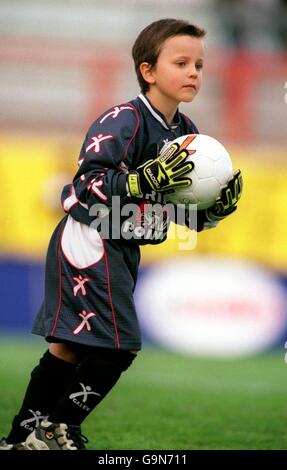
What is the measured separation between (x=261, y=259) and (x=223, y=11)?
11.7ft

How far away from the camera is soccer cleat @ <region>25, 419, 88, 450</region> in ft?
14.5

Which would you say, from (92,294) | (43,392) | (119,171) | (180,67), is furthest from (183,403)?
(180,67)

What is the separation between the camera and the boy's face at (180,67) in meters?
4.47

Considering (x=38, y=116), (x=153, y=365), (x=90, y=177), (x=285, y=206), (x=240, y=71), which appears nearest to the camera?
(x=90, y=177)

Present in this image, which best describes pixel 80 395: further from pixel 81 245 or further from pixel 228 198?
pixel 228 198

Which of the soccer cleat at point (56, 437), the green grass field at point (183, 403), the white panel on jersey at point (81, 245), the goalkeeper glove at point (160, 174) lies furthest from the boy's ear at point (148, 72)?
the green grass field at point (183, 403)

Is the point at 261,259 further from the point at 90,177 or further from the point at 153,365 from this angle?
the point at 90,177

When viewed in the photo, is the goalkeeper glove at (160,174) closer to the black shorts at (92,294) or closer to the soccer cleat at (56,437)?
the black shorts at (92,294)

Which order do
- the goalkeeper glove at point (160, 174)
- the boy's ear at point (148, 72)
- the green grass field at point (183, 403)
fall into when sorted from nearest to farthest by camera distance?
the goalkeeper glove at point (160, 174), the boy's ear at point (148, 72), the green grass field at point (183, 403)

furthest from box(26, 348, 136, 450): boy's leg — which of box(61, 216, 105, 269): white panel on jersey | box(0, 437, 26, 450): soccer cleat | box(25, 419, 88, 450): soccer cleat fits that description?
box(61, 216, 105, 269): white panel on jersey

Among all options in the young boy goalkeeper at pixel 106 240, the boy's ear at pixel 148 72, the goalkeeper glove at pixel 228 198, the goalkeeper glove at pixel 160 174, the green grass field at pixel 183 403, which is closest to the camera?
the goalkeeper glove at pixel 160 174

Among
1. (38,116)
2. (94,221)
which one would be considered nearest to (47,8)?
(38,116)

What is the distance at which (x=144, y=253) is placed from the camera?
9.84 m
